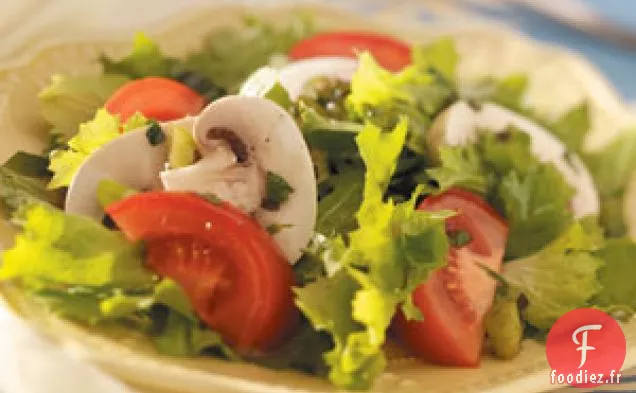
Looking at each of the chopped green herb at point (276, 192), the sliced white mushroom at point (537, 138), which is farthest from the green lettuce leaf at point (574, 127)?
the chopped green herb at point (276, 192)

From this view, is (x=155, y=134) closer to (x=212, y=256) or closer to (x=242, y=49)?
(x=212, y=256)

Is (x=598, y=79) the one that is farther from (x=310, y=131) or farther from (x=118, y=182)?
(x=118, y=182)

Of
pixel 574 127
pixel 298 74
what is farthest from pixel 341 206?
pixel 574 127

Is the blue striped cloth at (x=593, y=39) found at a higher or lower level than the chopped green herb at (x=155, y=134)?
higher

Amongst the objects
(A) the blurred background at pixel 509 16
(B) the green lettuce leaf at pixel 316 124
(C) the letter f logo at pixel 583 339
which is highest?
(A) the blurred background at pixel 509 16

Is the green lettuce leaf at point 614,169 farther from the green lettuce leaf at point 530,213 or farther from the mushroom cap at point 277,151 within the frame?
the mushroom cap at point 277,151

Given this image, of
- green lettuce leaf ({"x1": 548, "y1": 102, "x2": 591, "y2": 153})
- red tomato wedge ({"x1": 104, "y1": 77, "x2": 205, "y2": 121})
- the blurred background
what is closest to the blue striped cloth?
the blurred background

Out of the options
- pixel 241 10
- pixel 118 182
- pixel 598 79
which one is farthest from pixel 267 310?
pixel 598 79

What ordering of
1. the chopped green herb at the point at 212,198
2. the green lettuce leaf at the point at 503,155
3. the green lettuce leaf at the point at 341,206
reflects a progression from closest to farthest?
the chopped green herb at the point at 212,198, the green lettuce leaf at the point at 341,206, the green lettuce leaf at the point at 503,155
